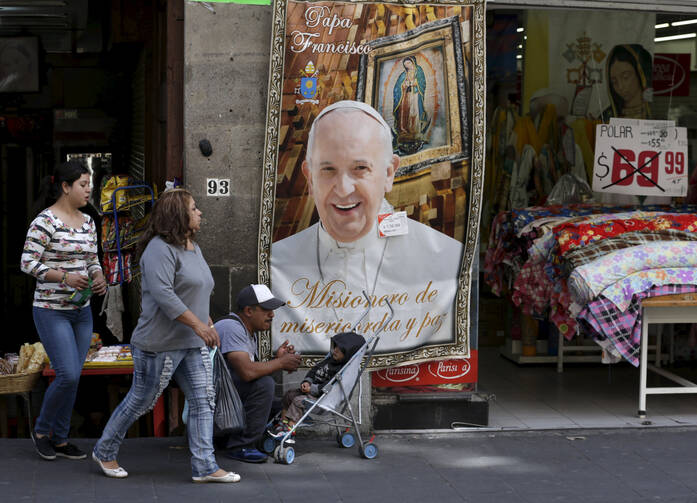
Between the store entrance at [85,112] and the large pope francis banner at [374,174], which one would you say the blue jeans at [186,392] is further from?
the store entrance at [85,112]

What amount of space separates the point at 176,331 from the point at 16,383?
5.03ft

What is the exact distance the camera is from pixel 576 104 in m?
10.8

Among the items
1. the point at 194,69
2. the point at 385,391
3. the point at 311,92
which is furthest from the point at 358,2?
the point at 385,391

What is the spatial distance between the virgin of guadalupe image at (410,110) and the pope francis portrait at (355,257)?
11 centimetres

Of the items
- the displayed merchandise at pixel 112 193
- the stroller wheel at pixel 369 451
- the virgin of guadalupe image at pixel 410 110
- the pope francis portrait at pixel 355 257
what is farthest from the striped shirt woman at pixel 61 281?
the virgin of guadalupe image at pixel 410 110

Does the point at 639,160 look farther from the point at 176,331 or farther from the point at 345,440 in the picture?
the point at 176,331

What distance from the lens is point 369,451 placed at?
6.67 metres

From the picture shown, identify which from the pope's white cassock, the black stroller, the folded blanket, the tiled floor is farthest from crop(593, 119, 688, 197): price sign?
the black stroller

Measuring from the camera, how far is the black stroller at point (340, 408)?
6520mm

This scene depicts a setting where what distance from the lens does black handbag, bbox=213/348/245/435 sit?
631cm

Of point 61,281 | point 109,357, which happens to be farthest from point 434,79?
point 109,357

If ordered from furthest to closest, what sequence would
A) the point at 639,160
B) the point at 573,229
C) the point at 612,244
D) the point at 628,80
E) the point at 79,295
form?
1. the point at 628,80
2. the point at 639,160
3. the point at 573,229
4. the point at 612,244
5. the point at 79,295

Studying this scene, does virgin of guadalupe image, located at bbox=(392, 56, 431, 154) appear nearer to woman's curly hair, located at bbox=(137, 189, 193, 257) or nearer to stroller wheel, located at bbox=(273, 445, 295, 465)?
woman's curly hair, located at bbox=(137, 189, 193, 257)

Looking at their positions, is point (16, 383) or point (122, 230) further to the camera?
point (122, 230)
